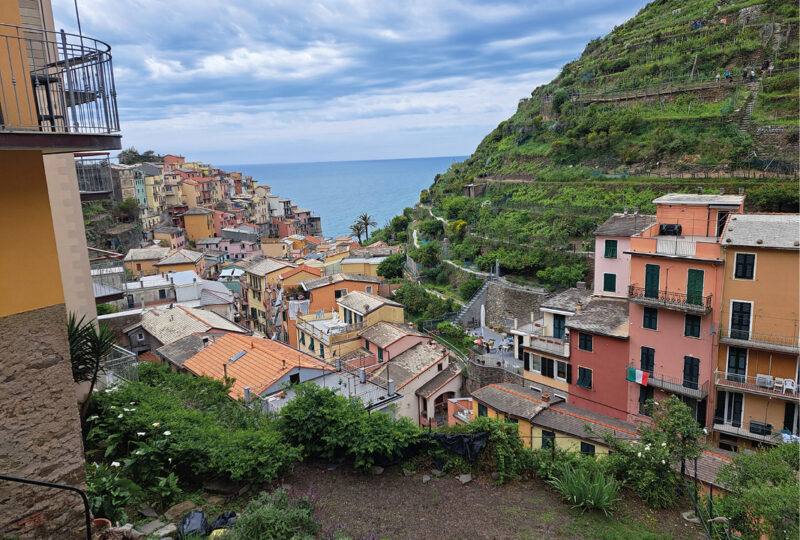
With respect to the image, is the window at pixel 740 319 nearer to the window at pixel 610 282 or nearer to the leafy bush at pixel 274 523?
the window at pixel 610 282

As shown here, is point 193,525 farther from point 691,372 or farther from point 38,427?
point 691,372

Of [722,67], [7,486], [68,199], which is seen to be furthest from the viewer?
[722,67]

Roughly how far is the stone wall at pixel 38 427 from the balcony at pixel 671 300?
16532mm

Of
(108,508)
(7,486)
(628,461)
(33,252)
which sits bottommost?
(628,461)

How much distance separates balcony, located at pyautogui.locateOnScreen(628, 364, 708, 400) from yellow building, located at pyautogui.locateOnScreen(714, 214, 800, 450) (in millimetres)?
528

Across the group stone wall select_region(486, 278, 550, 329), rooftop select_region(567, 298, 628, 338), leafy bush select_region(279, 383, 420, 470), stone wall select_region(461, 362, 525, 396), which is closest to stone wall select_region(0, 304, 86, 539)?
leafy bush select_region(279, 383, 420, 470)

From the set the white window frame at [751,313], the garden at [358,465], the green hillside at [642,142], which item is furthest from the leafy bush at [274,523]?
the green hillside at [642,142]

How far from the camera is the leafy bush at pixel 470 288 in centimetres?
3060

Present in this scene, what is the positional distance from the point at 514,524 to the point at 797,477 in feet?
15.9

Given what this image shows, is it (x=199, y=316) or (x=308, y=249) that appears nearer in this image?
(x=199, y=316)

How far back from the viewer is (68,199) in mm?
10258

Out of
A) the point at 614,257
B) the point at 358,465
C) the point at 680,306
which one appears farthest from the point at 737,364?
the point at 358,465

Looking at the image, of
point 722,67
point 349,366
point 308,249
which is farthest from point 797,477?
point 308,249

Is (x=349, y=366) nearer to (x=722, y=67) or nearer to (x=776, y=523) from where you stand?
(x=776, y=523)
